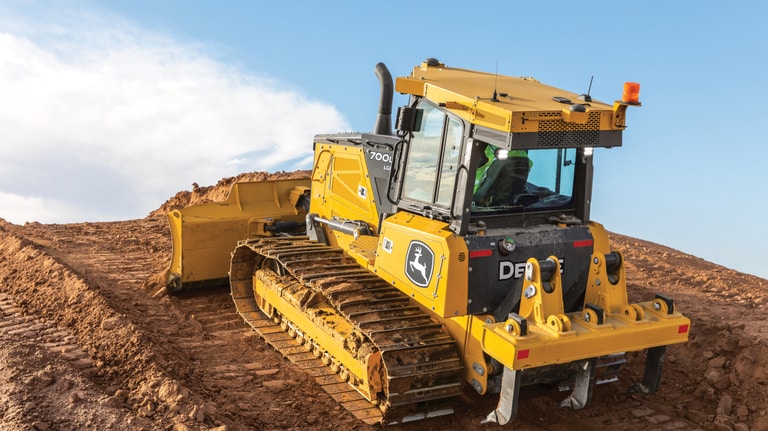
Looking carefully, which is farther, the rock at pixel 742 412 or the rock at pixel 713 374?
the rock at pixel 713 374

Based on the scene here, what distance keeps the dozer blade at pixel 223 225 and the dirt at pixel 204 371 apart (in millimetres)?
364

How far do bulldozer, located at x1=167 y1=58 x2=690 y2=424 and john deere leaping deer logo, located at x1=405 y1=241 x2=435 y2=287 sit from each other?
2 centimetres

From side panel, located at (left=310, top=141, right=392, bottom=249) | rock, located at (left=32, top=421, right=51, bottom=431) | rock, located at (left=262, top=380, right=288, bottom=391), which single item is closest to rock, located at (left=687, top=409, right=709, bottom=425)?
side panel, located at (left=310, top=141, right=392, bottom=249)

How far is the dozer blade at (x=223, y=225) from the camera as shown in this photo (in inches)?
359

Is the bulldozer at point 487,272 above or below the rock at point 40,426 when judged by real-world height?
above

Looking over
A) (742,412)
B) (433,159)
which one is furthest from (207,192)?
(742,412)

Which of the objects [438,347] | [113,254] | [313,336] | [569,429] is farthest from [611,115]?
[113,254]

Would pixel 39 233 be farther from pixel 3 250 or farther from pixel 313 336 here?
pixel 313 336

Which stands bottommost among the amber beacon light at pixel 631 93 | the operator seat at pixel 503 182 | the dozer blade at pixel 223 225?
the dozer blade at pixel 223 225

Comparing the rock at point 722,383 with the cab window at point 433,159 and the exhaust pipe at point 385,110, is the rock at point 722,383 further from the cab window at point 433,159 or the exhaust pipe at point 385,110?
the exhaust pipe at point 385,110

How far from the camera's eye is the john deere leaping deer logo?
5609mm

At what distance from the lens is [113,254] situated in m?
11.7

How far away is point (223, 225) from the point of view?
364 inches

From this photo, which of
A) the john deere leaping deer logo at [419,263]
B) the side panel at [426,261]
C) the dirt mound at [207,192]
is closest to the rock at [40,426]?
the side panel at [426,261]
